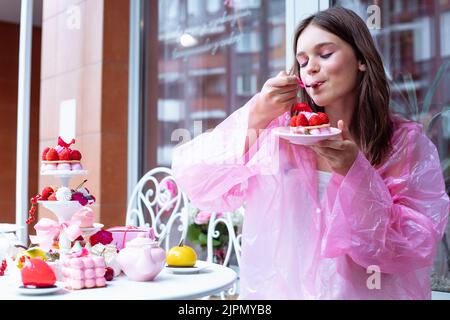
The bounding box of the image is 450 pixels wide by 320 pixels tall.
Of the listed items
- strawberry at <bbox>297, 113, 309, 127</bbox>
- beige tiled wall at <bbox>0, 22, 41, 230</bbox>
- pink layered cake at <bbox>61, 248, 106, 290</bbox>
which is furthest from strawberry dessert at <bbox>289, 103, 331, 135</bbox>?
beige tiled wall at <bbox>0, 22, 41, 230</bbox>

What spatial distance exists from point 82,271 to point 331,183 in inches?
20.1

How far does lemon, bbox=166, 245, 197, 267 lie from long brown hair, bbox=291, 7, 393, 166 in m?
0.48

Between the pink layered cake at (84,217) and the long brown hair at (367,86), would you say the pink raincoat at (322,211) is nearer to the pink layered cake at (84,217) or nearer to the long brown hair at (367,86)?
the long brown hair at (367,86)

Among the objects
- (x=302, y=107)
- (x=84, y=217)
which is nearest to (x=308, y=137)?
Answer: (x=302, y=107)

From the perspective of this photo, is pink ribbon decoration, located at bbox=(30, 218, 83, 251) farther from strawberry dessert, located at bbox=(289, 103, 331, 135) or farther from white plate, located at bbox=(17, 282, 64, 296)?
strawberry dessert, located at bbox=(289, 103, 331, 135)

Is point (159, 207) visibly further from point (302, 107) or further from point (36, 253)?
point (302, 107)

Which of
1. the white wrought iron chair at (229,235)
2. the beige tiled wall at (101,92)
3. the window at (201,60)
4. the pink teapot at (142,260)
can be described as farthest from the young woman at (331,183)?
the beige tiled wall at (101,92)

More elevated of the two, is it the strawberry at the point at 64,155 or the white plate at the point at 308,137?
the white plate at the point at 308,137

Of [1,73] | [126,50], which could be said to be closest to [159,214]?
[126,50]

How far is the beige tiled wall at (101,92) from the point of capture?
114 inches

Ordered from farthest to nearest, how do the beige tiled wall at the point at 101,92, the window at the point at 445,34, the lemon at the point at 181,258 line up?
the beige tiled wall at the point at 101,92, the window at the point at 445,34, the lemon at the point at 181,258

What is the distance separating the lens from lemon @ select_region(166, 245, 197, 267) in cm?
131

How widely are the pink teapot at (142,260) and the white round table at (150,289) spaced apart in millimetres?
18
